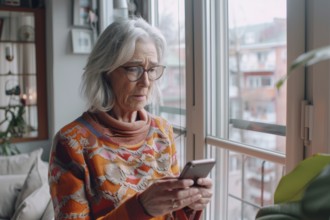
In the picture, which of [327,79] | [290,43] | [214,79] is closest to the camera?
[327,79]

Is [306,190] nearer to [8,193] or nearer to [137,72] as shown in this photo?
[137,72]

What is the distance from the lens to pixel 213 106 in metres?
1.89

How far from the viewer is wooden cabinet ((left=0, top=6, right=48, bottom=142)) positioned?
10.5ft

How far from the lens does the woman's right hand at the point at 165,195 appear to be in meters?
1.03

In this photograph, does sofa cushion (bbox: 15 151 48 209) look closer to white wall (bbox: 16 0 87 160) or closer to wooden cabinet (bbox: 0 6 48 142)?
white wall (bbox: 16 0 87 160)

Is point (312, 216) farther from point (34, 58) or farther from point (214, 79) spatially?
point (34, 58)

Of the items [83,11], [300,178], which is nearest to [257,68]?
[300,178]

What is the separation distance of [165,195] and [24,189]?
162 centimetres

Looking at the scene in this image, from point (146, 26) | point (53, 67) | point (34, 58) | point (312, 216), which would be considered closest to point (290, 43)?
point (146, 26)

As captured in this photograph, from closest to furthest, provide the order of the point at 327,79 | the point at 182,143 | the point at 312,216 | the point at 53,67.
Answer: the point at 312,216 → the point at 327,79 → the point at 182,143 → the point at 53,67

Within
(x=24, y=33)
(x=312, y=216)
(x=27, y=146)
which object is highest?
(x=24, y=33)

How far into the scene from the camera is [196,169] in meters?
1.03

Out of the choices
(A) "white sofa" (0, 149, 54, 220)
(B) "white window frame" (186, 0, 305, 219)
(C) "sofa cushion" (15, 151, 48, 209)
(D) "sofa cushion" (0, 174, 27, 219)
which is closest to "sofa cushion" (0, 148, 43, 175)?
(A) "white sofa" (0, 149, 54, 220)

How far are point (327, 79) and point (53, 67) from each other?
2462 mm
